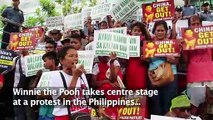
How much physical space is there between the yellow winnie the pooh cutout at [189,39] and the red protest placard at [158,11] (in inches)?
37.2

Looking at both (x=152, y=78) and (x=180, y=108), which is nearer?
(x=180, y=108)

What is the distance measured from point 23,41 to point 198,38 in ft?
9.71

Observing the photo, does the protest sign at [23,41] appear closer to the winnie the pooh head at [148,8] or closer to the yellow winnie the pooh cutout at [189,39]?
the winnie the pooh head at [148,8]

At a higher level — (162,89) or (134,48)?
(134,48)

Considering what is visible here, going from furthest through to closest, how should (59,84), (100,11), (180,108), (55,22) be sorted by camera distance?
(55,22)
(100,11)
(180,108)
(59,84)

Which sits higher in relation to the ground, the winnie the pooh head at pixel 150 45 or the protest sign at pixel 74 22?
the protest sign at pixel 74 22

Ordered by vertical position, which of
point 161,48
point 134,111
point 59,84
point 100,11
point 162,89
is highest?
point 100,11

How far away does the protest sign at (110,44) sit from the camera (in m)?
6.41

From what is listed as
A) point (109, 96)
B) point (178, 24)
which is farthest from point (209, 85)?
point (178, 24)

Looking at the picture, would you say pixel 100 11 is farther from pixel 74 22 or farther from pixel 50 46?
pixel 50 46

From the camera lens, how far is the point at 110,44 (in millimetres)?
6445

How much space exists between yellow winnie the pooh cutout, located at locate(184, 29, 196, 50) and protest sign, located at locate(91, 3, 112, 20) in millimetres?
2260

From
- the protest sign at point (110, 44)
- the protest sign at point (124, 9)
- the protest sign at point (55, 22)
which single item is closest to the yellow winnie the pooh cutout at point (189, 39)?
the protest sign at point (110, 44)

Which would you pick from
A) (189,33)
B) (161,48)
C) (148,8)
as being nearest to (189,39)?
(189,33)
